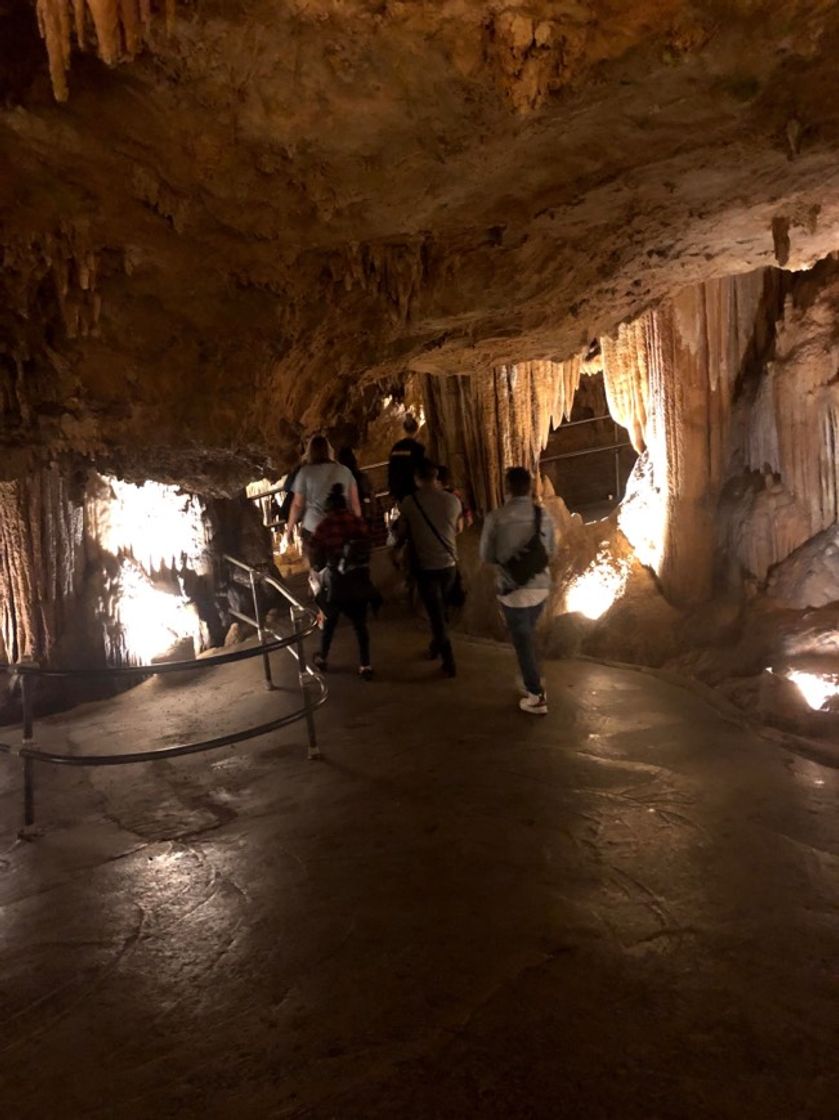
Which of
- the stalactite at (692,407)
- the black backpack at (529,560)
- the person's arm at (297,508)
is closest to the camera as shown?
the black backpack at (529,560)

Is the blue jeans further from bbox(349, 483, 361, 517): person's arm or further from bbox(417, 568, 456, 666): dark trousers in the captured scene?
bbox(349, 483, 361, 517): person's arm

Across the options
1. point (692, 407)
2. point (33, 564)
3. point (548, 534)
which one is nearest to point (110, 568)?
point (33, 564)

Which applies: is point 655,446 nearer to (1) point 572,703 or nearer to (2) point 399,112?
(1) point 572,703

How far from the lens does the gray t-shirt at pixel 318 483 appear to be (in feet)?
20.1

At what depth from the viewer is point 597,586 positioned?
328 inches

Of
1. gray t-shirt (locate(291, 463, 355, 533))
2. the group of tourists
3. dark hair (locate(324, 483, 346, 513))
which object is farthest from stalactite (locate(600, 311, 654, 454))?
dark hair (locate(324, 483, 346, 513))

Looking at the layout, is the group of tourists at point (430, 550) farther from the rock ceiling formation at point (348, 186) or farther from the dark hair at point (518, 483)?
the rock ceiling formation at point (348, 186)

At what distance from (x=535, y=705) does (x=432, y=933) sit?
2.62 meters

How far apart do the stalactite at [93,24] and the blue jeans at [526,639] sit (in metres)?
3.59

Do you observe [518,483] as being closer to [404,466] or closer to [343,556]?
[343,556]

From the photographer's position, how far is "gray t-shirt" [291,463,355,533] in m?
6.13

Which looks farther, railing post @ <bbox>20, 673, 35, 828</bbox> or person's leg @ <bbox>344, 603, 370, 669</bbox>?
person's leg @ <bbox>344, 603, 370, 669</bbox>

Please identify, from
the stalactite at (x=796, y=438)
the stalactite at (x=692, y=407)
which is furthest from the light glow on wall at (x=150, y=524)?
the stalactite at (x=796, y=438)

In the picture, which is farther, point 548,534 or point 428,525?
point 428,525
